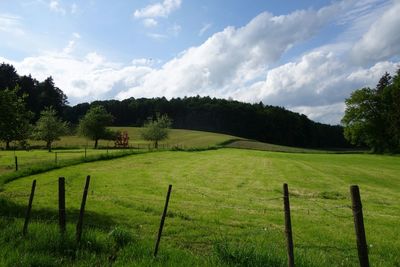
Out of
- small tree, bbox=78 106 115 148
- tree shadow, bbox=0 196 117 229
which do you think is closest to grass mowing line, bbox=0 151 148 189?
tree shadow, bbox=0 196 117 229

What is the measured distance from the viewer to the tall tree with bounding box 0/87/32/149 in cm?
2102

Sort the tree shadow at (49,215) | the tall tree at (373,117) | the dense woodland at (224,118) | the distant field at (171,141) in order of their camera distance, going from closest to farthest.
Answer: the tree shadow at (49,215) < the tall tree at (373,117) < the distant field at (171,141) < the dense woodland at (224,118)

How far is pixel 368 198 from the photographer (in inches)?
1024

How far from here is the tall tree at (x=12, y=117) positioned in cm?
2102

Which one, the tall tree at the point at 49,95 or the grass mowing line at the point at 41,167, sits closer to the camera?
the grass mowing line at the point at 41,167

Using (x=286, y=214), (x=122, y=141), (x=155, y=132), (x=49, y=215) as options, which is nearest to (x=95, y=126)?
(x=122, y=141)

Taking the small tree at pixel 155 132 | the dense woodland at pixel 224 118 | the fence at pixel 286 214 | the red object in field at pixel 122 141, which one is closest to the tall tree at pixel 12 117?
the fence at pixel 286 214

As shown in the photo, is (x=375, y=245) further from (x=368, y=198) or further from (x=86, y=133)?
(x=86, y=133)

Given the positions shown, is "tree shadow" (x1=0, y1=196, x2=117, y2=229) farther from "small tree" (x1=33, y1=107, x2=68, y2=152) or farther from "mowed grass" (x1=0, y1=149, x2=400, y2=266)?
"small tree" (x1=33, y1=107, x2=68, y2=152)

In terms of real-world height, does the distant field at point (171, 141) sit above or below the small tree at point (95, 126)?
below

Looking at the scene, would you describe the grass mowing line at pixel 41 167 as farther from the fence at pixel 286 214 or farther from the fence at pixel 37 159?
the fence at pixel 286 214

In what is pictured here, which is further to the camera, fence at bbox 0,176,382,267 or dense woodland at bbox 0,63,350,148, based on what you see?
dense woodland at bbox 0,63,350,148

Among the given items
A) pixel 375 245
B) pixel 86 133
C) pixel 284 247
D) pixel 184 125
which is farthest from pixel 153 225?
pixel 184 125

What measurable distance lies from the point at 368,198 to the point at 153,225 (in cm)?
1697
